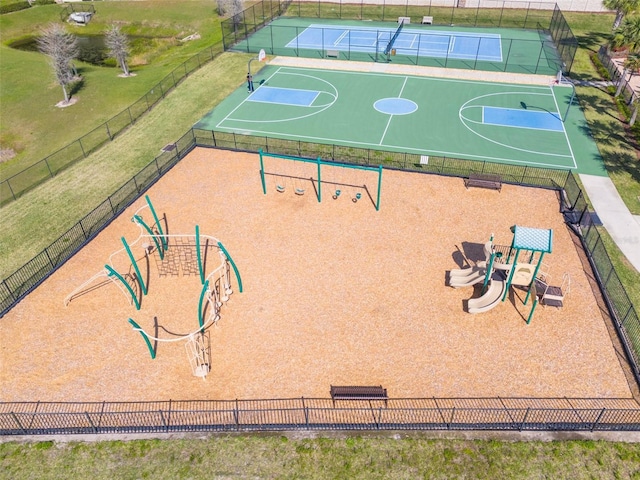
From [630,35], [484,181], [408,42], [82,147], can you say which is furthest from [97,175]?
[630,35]

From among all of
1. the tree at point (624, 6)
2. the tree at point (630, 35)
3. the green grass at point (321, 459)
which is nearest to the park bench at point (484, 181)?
the green grass at point (321, 459)

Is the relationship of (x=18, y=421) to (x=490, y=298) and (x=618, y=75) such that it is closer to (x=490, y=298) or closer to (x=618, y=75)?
(x=490, y=298)

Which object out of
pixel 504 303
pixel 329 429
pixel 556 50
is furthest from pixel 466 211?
pixel 556 50

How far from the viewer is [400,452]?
16781 mm

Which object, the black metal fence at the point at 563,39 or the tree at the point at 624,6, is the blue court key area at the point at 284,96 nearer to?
the black metal fence at the point at 563,39

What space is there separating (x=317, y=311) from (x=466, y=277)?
7.83m

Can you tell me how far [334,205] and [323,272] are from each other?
639 cm

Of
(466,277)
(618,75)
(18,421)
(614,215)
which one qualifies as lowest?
(614,215)

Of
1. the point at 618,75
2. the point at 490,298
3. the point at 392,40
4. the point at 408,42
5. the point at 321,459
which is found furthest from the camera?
the point at 408,42

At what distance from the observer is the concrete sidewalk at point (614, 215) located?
27.0 meters

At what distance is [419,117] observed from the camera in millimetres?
40938

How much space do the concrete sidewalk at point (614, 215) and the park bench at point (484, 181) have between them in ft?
21.5

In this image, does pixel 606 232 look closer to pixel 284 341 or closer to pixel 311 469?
pixel 284 341

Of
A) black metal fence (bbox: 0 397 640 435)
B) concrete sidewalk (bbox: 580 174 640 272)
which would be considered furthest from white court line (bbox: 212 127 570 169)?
black metal fence (bbox: 0 397 640 435)
